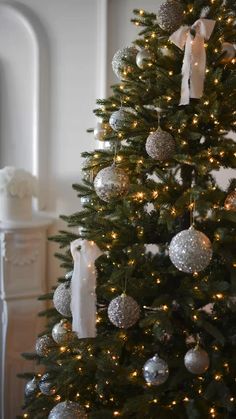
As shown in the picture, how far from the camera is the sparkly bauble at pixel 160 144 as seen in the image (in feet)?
3.65

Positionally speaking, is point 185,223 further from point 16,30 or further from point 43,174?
point 16,30

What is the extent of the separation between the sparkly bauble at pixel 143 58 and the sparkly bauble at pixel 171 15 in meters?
0.10

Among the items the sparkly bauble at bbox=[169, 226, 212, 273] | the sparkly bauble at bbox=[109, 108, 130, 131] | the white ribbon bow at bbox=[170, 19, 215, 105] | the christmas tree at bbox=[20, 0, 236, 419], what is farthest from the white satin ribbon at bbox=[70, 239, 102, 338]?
the white ribbon bow at bbox=[170, 19, 215, 105]

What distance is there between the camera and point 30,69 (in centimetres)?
220

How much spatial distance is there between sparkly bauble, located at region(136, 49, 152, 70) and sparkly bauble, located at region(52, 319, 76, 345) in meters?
0.83

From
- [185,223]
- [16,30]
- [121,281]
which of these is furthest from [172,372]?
[16,30]

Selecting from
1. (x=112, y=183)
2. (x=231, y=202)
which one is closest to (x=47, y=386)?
(x=112, y=183)

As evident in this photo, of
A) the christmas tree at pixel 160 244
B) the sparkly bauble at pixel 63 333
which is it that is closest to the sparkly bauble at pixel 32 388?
the christmas tree at pixel 160 244

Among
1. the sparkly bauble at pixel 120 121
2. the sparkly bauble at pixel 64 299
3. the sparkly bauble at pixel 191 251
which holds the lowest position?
the sparkly bauble at pixel 64 299

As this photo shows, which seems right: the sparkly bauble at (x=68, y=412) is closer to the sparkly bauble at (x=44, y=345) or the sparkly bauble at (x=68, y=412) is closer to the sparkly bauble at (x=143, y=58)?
the sparkly bauble at (x=44, y=345)

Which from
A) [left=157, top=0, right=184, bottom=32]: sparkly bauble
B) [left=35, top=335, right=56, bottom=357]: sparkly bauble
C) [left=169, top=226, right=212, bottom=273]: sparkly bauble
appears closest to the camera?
[left=169, top=226, right=212, bottom=273]: sparkly bauble

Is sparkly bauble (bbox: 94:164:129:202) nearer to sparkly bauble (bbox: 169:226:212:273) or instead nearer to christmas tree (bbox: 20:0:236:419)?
christmas tree (bbox: 20:0:236:419)

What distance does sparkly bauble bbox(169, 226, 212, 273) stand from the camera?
3.25 feet

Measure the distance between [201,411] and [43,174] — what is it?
1.52 meters
